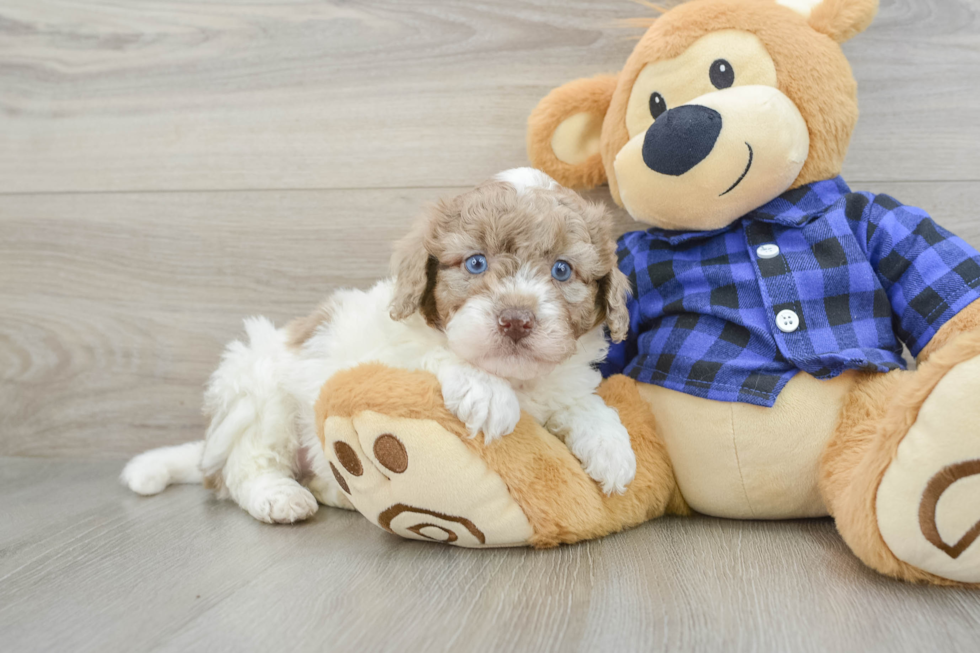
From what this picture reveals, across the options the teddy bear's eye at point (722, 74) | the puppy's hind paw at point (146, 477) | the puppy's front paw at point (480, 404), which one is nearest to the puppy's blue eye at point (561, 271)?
the puppy's front paw at point (480, 404)

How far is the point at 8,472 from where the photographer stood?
6.16 ft

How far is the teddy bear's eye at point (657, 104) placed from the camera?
51.9 inches

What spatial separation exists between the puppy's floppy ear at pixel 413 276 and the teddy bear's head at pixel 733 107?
420mm

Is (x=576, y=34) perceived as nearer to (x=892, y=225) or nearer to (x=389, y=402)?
(x=892, y=225)

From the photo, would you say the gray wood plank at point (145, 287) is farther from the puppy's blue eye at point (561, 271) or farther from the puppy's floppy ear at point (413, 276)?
the puppy's blue eye at point (561, 271)

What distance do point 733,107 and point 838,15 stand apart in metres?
0.29

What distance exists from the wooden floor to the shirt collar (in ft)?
1.21

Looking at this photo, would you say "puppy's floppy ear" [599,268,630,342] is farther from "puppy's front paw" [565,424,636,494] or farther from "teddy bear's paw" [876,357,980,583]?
"teddy bear's paw" [876,357,980,583]

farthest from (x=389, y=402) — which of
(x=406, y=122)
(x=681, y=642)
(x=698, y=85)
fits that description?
(x=406, y=122)

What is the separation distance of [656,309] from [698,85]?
43cm

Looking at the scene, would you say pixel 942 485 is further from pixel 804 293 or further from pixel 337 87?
pixel 337 87

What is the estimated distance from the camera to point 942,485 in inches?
35.2

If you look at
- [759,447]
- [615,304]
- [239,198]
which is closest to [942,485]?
[759,447]

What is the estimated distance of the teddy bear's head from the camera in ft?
3.93
